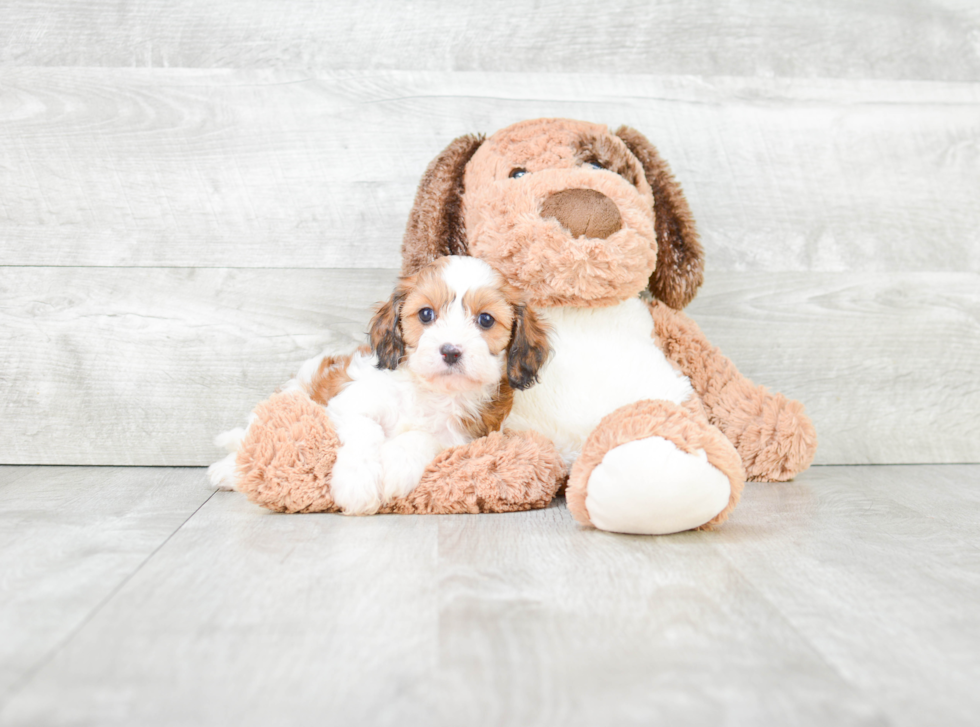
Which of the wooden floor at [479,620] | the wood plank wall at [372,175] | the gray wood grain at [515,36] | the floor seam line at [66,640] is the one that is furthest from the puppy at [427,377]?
the gray wood grain at [515,36]

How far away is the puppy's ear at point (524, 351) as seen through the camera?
56.8 inches

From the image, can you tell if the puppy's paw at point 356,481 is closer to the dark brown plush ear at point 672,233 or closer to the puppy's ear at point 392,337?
the puppy's ear at point 392,337

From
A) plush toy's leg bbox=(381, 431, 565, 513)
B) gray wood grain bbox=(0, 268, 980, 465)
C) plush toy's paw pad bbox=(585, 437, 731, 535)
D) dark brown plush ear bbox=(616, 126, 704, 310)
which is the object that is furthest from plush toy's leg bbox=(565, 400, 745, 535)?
gray wood grain bbox=(0, 268, 980, 465)

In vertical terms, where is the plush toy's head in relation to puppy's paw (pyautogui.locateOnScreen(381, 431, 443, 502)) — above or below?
above

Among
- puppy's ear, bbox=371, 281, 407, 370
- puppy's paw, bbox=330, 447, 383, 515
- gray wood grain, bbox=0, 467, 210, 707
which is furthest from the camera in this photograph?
puppy's ear, bbox=371, 281, 407, 370

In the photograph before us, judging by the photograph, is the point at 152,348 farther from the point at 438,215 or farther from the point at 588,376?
the point at 588,376

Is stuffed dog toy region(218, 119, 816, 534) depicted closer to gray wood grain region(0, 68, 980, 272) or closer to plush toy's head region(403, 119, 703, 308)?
plush toy's head region(403, 119, 703, 308)

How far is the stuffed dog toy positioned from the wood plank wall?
0.28 m

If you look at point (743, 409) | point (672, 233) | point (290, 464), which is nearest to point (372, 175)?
point (672, 233)

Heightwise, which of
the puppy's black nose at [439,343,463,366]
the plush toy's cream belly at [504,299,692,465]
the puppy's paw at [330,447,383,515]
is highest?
the puppy's black nose at [439,343,463,366]

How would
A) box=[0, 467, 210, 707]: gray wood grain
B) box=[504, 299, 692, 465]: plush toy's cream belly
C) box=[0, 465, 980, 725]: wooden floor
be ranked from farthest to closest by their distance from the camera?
box=[504, 299, 692, 465]: plush toy's cream belly, box=[0, 467, 210, 707]: gray wood grain, box=[0, 465, 980, 725]: wooden floor

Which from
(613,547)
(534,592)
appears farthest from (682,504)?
(534,592)

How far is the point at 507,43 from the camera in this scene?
193cm

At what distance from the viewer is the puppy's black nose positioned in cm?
135
